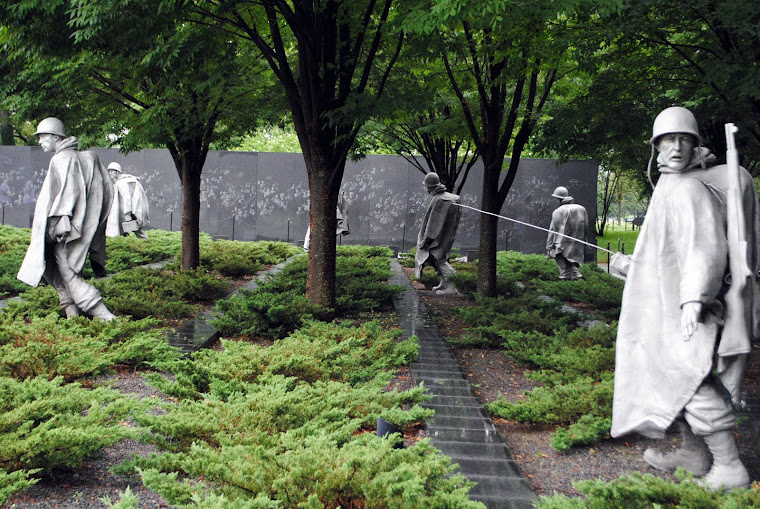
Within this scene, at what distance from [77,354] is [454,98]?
11.6 metres

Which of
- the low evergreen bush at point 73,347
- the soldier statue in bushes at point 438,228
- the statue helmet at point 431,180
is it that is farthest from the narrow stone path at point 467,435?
the statue helmet at point 431,180

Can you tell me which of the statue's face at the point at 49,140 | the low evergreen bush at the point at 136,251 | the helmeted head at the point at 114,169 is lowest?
the low evergreen bush at the point at 136,251

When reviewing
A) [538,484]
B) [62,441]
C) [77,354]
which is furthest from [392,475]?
[77,354]

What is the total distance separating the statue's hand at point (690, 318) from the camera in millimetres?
3607

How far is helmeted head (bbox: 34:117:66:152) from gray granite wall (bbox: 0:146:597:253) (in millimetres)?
19598

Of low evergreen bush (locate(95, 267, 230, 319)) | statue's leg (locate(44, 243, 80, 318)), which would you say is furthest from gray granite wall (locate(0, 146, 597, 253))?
statue's leg (locate(44, 243, 80, 318))

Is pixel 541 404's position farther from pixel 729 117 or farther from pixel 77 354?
pixel 729 117

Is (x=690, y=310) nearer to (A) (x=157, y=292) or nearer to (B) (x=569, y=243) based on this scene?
(A) (x=157, y=292)

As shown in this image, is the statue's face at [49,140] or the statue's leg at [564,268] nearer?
the statue's face at [49,140]

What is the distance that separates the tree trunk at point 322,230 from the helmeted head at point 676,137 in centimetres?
544

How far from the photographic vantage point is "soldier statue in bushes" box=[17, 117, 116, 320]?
7.27m

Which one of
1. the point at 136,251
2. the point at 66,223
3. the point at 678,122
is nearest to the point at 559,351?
the point at 678,122

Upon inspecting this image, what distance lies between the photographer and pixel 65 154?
24.7 feet

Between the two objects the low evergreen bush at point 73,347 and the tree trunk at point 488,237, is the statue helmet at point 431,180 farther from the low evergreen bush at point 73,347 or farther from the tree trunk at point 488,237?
the low evergreen bush at point 73,347
